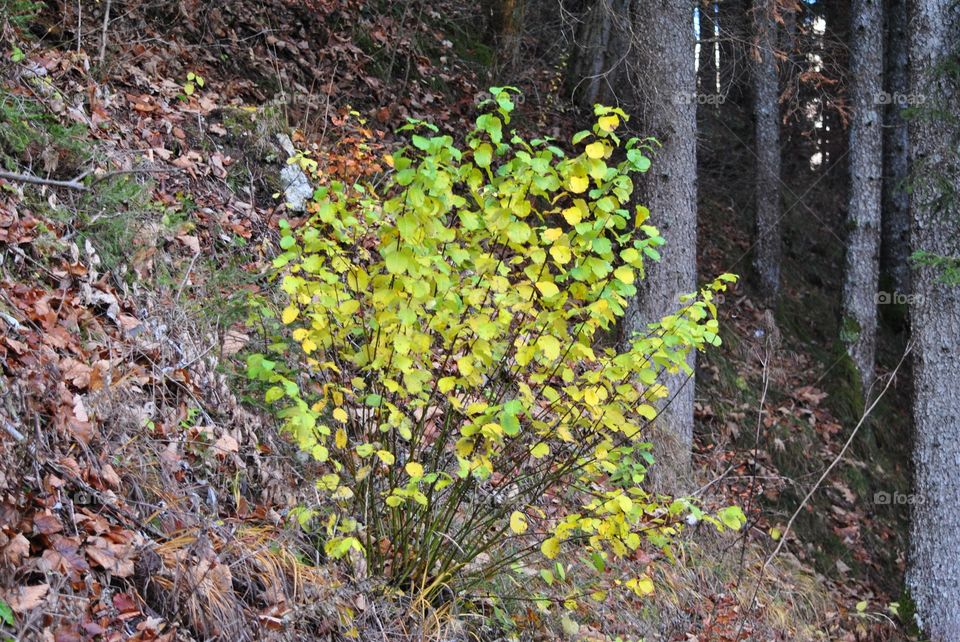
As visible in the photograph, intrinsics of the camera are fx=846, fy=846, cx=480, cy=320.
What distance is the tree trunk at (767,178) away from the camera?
1176 centimetres

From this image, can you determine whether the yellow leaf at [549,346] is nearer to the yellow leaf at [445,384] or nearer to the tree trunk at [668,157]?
the yellow leaf at [445,384]

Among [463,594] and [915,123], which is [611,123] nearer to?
[463,594]

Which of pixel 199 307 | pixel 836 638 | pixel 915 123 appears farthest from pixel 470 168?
pixel 915 123

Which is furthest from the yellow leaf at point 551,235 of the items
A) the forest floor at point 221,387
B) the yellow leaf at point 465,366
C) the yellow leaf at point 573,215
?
the forest floor at point 221,387

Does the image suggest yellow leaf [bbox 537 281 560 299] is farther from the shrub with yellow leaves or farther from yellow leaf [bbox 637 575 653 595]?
yellow leaf [bbox 637 575 653 595]

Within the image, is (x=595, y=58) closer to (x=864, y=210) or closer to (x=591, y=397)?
(x=864, y=210)

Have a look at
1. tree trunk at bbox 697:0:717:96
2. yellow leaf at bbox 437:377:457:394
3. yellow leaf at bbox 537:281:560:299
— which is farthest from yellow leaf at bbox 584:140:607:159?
tree trunk at bbox 697:0:717:96

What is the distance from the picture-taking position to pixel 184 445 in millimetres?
4105

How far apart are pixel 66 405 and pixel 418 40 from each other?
7.18 meters

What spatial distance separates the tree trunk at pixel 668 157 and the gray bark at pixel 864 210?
14.4ft

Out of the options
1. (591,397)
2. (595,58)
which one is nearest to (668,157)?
(595,58)

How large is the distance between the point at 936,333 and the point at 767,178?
4777 millimetres

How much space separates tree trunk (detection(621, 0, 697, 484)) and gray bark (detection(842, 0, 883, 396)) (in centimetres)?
438

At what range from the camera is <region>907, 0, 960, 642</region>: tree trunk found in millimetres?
7703
